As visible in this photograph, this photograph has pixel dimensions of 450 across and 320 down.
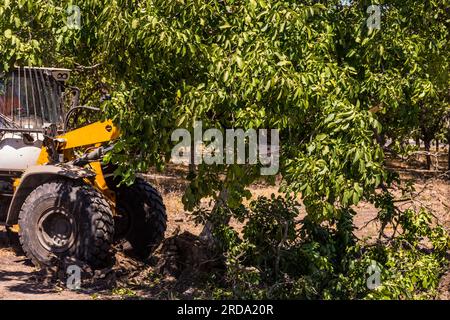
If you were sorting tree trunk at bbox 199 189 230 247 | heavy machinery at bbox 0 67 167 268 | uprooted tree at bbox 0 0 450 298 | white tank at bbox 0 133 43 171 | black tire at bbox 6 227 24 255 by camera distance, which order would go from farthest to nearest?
black tire at bbox 6 227 24 255, white tank at bbox 0 133 43 171, heavy machinery at bbox 0 67 167 268, tree trunk at bbox 199 189 230 247, uprooted tree at bbox 0 0 450 298

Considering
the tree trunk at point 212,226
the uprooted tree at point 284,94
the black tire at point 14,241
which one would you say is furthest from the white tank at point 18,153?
the tree trunk at point 212,226

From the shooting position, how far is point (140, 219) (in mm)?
10094

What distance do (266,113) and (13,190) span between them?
496 centimetres

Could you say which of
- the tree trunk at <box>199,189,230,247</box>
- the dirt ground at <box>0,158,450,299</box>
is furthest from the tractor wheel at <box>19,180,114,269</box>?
the tree trunk at <box>199,189,230,247</box>

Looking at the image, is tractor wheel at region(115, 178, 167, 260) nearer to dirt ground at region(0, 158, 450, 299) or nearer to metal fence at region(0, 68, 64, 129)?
dirt ground at region(0, 158, 450, 299)

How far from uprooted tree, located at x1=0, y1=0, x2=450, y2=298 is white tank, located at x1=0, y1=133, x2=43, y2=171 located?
223 centimetres

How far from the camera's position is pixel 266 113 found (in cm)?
651

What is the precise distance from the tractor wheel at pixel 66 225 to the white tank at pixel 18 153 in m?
0.99

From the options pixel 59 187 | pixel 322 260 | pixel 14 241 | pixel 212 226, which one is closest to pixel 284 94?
pixel 322 260

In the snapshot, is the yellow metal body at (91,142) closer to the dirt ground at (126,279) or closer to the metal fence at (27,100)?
the metal fence at (27,100)

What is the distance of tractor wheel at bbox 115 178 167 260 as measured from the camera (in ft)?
33.0

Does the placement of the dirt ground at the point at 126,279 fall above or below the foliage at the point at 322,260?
below

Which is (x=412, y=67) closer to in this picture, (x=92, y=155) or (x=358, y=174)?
(x=358, y=174)

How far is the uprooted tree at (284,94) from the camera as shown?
21.0 ft
